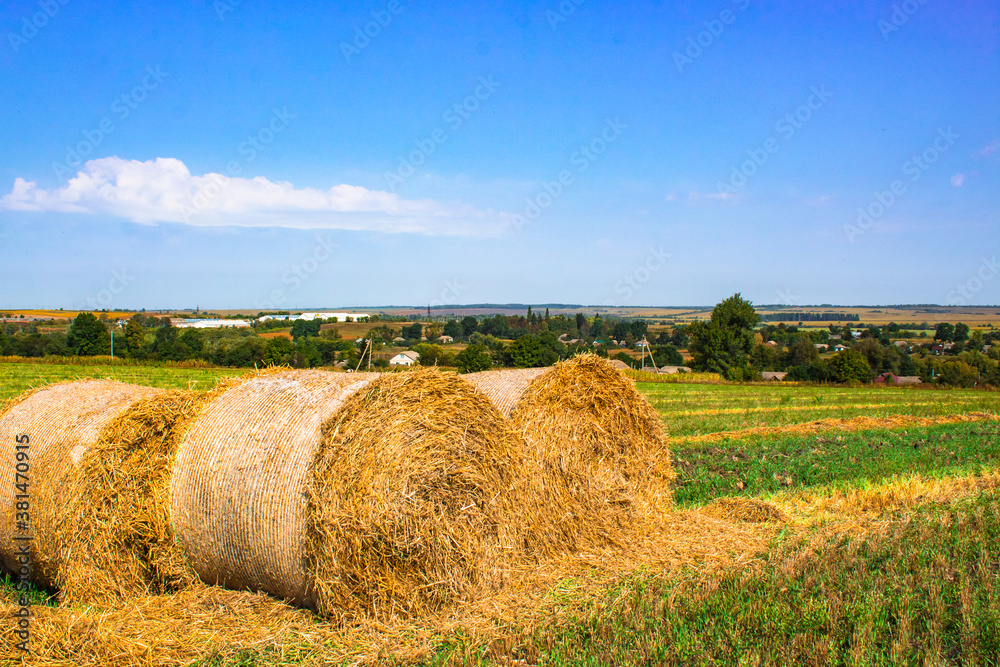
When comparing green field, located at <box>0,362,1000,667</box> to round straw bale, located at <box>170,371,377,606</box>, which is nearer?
green field, located at <box>0,362,1000,667</box>

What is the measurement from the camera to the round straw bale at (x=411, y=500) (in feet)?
16.1

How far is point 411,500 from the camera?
5.26 m

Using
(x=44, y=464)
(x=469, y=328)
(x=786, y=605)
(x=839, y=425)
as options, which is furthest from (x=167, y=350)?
(x=786, y=605)

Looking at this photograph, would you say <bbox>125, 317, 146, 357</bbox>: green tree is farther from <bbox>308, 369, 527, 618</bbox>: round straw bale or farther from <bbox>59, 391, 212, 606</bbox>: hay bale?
<bbox>308, 369, 527, 618</bbox>: round straw bale

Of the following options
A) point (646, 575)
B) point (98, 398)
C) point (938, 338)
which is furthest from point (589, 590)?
point (938, 338)

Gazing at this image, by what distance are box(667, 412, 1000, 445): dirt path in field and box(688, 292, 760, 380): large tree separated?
4013 centimetres

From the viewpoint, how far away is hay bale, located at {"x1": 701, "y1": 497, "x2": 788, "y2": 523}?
309 inches

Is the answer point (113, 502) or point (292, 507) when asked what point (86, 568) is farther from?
point (292, 507)

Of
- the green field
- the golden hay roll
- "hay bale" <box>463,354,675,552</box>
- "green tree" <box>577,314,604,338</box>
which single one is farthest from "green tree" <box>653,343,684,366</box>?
the golden hay roll

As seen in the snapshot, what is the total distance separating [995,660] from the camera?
13.5 ft

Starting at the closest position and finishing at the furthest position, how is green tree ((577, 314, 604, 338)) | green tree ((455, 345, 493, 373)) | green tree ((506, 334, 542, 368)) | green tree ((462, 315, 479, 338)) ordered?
1. green tree ((455, 345, 493, 373))
2. green tree ((506, 334, 542, 368))
3. green tree ((462, 315, 479, 338))
4. green tree ((577, 314, 604, 338))

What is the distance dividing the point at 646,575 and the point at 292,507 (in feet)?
10.4

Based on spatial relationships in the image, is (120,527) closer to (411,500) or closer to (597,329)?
(411,500)

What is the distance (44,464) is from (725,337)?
6279 centimetres
